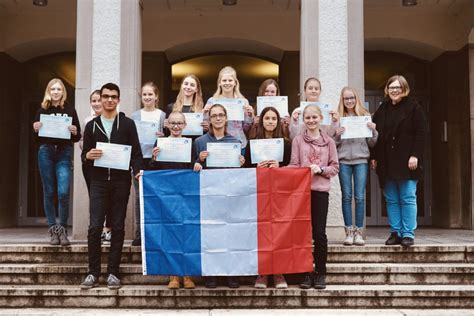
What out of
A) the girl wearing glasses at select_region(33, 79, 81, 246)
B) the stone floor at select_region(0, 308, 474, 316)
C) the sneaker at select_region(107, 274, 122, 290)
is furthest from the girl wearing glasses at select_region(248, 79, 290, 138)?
the girl wearing glasses at select_region(33, 79, 81, 246)

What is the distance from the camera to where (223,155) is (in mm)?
6488

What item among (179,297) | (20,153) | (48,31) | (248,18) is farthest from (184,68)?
(179,297)

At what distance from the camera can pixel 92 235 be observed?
628 cm

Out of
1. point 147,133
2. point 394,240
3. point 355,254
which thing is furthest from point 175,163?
point 394,240

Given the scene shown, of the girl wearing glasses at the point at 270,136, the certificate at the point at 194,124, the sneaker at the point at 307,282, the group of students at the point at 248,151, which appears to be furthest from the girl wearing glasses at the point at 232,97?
the sneaker at the point at 307,282

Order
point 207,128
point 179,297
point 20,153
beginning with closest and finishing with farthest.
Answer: point 179,297
point 207,128
point 20,153

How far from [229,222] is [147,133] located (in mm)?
1686

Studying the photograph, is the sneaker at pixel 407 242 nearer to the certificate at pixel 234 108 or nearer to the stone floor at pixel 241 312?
the stone floor at pixel 241 312

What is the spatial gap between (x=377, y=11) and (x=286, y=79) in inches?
96.7

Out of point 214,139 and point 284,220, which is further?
point 214,139

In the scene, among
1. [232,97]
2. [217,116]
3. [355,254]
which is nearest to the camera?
[217,116]

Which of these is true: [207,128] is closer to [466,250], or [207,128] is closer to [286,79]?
[466,250]

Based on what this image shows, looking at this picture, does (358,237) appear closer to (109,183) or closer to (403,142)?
(403,142)

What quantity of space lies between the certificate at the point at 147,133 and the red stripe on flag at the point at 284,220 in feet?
5.23
